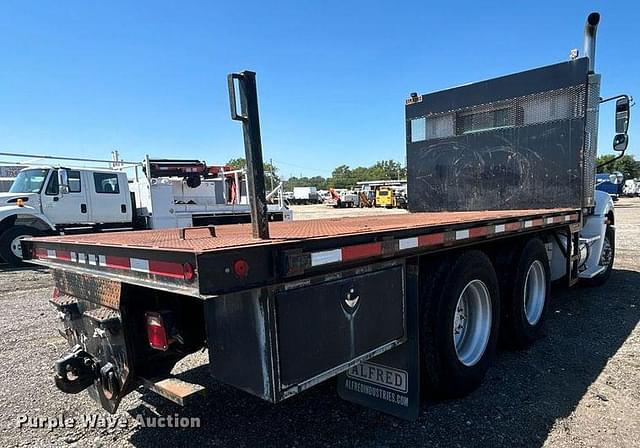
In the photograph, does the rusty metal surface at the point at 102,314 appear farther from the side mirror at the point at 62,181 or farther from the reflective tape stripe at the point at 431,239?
the side mirror at the point at 62,181

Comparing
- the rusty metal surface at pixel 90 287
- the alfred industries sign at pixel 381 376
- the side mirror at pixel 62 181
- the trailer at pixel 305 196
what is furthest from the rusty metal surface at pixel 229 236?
the trailer at pixel 305 196

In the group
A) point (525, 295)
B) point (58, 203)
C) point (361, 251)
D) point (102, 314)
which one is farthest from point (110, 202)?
point (361, 251)

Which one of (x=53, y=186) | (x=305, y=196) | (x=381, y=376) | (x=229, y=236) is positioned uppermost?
(x=53, y=186)

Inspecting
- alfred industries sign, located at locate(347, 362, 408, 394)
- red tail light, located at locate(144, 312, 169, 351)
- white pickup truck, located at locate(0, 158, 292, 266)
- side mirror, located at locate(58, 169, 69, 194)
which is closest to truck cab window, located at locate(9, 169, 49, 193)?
white pickup truck, located at locate(0, 158, 292, 266)

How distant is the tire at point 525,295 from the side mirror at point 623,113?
2240 millimetres

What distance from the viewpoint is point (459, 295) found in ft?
10.7

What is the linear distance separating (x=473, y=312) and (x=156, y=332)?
8.21 ft

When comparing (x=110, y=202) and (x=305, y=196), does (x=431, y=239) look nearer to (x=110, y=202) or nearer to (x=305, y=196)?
(x=110, y=202)

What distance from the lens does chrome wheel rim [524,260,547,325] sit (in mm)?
4570

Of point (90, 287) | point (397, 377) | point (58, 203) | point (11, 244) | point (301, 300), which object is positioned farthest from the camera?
point (58, 203)

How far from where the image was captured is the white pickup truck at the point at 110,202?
10566 mm

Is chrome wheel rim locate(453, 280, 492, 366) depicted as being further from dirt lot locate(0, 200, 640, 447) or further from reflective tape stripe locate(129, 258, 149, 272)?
reflective tape stripe locate(129, 258, 149, 272)

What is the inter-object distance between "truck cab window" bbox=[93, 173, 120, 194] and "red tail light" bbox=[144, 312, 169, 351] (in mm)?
10571

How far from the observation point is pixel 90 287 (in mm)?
2766
